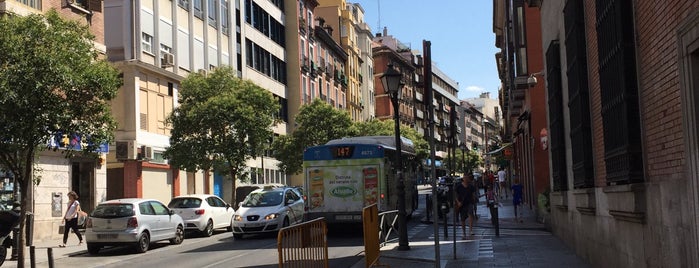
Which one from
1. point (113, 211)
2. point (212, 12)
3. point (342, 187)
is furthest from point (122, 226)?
point (212, 12)

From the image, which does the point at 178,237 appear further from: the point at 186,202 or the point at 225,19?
the point at 225,19

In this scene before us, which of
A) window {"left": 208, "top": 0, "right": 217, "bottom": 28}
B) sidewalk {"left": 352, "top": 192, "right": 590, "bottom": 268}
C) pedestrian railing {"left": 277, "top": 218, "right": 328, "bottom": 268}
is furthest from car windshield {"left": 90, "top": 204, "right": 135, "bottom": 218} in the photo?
window {"left": 208, "top": 0, "right": 217, "bottom": 28}

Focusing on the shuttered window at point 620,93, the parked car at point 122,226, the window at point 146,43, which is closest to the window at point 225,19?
the window at point 146,43

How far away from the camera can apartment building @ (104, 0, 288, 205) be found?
2902cm

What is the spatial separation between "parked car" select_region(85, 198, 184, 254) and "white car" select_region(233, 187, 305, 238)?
9.18 ft

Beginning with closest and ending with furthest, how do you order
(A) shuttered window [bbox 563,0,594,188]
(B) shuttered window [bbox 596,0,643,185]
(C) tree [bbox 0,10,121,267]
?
(B) shuttered window [bbox 596,0,643,185]
(A) shuttered window [bbox 563,0,594,188]
(C) tree [bbox 0,10,121,267]

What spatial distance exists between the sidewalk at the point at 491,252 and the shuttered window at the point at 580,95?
1.62m

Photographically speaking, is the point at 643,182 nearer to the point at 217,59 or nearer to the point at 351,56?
the point at 217,59

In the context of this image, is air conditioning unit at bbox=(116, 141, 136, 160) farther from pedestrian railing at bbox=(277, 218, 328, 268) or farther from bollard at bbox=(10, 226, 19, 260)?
pedestrian railing at bbox=(277, 218, 328, 268)

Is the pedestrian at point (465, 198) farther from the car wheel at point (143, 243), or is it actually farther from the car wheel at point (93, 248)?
the car wheel at point (93, 248)

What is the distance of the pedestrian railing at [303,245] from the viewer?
7.81 m

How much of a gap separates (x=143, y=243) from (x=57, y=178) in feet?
24.7

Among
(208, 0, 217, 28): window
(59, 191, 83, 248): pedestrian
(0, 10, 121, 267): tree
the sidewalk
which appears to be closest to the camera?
the sidewalk

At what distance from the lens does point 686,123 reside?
572 cm
